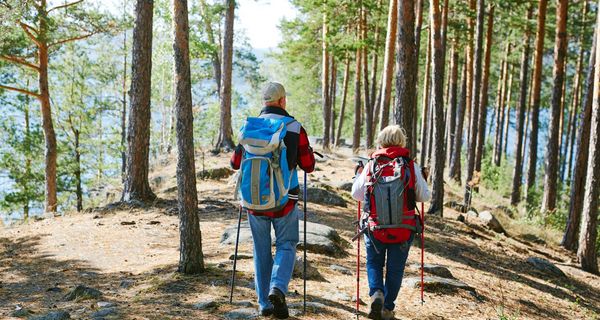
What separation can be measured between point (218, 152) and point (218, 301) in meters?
14.8

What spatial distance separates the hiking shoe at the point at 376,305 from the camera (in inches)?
203

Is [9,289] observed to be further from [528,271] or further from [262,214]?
[528,271]

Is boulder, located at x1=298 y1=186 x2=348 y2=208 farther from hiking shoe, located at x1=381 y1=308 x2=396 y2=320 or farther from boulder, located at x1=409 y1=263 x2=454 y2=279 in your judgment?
hiking shoe, located at x1=381 y1=308 x2=396 y2=320

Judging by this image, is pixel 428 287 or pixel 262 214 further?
pixel 428 287

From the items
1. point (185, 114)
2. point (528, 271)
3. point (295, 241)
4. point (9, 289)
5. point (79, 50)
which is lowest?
point (528, 271)

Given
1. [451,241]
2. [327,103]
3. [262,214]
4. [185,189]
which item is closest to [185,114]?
[185,189]

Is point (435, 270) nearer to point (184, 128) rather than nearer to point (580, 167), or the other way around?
point (184, 128)

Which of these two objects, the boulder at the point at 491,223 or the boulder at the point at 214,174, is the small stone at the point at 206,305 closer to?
the boulder at the point at 214,174

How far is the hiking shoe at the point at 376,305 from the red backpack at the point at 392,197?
55 cm

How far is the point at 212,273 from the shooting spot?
647 centimetres

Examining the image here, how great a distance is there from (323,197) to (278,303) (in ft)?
27.3

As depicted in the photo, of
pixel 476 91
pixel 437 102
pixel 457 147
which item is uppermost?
pixel 476 91

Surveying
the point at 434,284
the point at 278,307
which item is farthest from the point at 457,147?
the point at 278,307

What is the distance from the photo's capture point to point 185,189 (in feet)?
20.2
